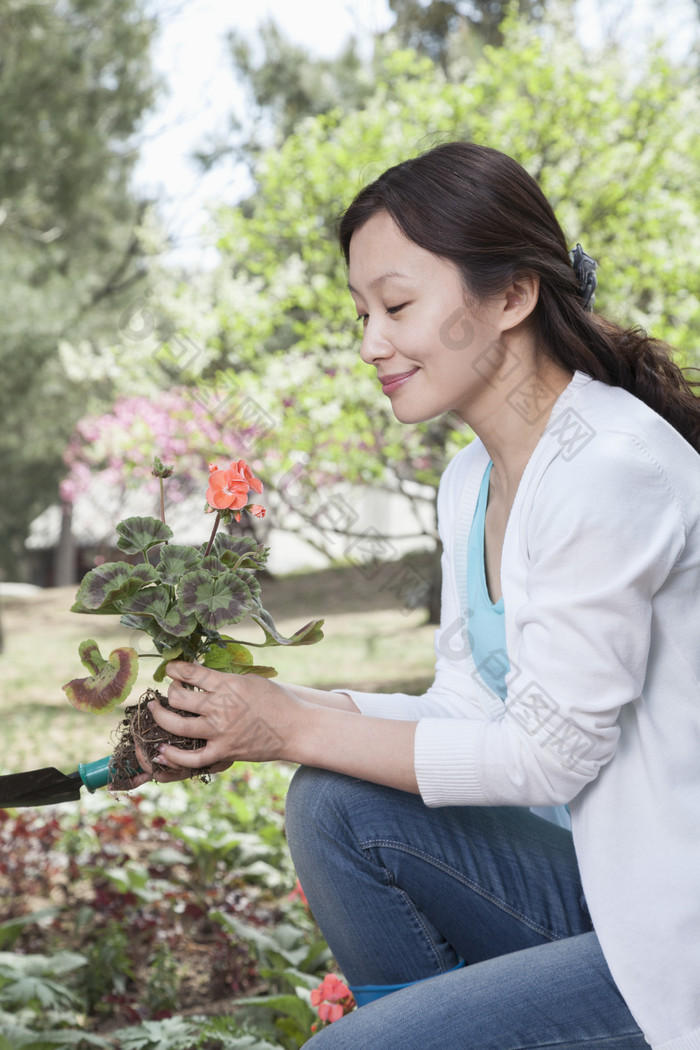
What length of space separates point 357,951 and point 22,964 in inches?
39.6

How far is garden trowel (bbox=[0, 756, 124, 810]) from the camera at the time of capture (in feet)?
4.41

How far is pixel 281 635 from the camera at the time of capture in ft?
4.25

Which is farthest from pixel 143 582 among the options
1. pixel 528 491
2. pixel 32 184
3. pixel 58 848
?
pixel 32 184

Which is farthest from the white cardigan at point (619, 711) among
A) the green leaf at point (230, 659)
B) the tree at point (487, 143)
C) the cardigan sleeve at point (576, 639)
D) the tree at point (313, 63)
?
the tree at point (313, 63)

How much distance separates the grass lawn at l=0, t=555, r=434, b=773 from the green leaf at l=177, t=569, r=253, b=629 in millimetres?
2502

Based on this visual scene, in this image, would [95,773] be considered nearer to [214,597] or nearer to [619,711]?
[214,597]

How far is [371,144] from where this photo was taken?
5.21 meters

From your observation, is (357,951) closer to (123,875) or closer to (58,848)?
(123,875)

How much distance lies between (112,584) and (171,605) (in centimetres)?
8

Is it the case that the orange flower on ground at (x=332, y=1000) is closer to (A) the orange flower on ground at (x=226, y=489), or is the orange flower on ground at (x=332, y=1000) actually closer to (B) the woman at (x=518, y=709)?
(B) the woman at (x=518, y=709)

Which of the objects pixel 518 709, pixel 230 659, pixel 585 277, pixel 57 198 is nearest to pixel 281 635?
pixel 230 659

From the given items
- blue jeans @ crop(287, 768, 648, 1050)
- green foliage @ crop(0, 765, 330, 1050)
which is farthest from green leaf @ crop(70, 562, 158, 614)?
green foliage @ crop(0, 765, 330, 1050)

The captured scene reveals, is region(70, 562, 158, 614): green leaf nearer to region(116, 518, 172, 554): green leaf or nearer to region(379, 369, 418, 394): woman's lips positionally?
region(116, 518, 172, 554): green leaf

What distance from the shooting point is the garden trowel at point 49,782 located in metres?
1.34
